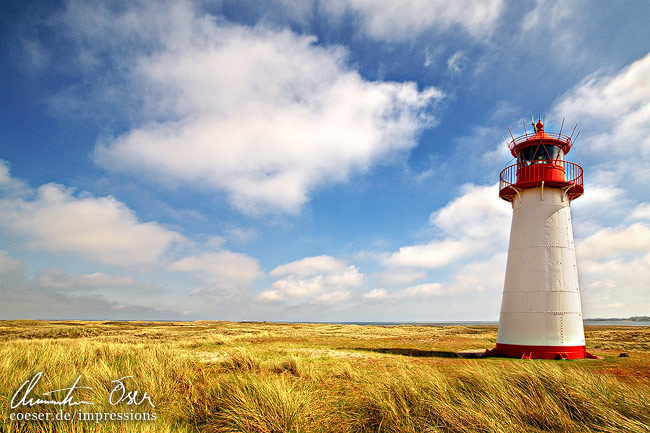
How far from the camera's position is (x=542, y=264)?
16781 millimetres

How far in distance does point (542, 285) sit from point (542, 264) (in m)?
0.96

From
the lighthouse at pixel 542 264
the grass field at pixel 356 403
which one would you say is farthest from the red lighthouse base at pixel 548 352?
the grass field at pixel 356 403

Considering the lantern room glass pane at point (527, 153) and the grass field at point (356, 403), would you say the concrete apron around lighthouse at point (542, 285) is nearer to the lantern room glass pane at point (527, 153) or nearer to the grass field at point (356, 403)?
the lantern room glass pane at point (527, 153)

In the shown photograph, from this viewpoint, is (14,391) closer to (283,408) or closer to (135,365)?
(135,365)

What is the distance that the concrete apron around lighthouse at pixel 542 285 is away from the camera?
16.2 m

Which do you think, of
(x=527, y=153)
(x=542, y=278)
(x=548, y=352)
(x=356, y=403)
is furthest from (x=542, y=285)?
(x=356, y=403)

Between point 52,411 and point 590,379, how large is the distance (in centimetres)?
1023

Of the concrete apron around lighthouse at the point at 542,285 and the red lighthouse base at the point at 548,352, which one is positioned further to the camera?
the concrete apron around lighthouse at the point at 542,285

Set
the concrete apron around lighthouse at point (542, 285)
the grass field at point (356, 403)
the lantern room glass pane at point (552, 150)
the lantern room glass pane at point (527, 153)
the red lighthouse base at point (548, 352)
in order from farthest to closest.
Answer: the lantern room glass pane at point (527, 153), the lantern room glass pane at point (552, 150), the concrete apron around lighthouse at point (542, 285), the red lighthouse base at point (548, 352), the grass field at point (356, 403)

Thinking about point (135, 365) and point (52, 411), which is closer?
point (52, 411)

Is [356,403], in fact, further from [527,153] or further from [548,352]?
[527,153]

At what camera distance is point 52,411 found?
6.33 metres

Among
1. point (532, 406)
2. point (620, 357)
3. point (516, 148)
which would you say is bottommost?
point (620, 357)

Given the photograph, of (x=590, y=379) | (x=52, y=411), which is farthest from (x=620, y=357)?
(x=52, y=411)
